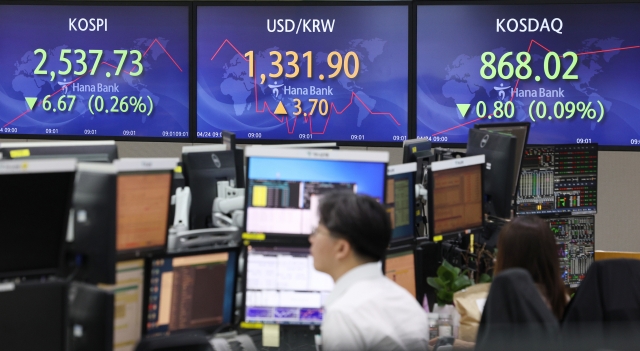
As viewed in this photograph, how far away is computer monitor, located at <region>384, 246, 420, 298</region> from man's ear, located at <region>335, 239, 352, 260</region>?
0.81m

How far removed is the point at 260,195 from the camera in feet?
8.85

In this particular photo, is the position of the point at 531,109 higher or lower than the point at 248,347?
higher

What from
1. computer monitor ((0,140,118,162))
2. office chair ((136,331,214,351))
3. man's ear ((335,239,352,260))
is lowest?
office chair ((136,331,214,351))

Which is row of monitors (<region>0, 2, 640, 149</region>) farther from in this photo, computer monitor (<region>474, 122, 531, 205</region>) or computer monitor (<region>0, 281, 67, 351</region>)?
computer monitor (<region>0, 281, 67, 351</region>)

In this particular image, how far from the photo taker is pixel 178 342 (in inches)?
98.0

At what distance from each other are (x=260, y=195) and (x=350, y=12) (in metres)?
3.44

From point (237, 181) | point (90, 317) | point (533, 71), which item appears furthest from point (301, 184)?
point (533, 71)

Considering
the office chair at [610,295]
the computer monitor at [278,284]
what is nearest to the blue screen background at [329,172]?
the computer monitor at [278,284]

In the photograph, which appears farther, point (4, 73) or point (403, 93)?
point (4, 73)

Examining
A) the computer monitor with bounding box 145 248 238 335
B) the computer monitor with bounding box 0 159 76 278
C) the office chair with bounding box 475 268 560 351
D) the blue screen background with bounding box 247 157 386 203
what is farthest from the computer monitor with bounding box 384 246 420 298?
the computer monitor with bounding box 0 159 76 278

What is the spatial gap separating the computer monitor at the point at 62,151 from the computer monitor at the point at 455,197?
1380 mm

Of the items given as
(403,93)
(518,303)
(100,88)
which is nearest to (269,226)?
(518,303)

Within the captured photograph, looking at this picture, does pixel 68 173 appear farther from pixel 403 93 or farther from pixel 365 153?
Answer: pixel 403 93

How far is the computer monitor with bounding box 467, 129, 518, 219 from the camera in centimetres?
381
